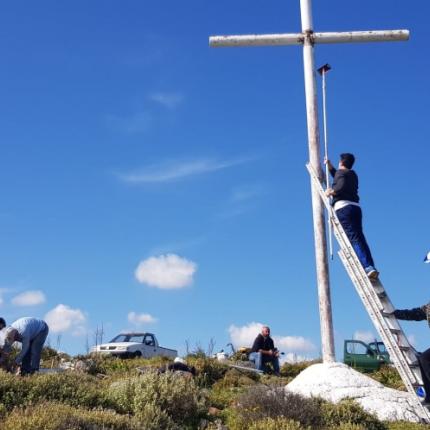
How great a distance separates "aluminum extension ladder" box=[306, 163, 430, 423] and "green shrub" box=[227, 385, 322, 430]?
4.48ft

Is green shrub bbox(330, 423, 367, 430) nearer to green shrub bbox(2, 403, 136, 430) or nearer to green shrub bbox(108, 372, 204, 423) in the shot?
green shrub bbox(108, 372, 204, 423)

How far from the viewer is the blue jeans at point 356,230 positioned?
11034 mm

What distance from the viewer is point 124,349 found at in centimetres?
2536

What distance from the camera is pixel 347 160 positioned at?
39.3 ft

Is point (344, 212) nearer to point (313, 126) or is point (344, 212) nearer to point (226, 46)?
point (313, 126)

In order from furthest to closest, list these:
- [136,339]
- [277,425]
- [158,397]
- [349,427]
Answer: [136,339] → [158,397] → [349,427] → [277,425]

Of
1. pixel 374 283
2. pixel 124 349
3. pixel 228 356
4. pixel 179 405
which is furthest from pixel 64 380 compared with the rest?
pixel 124 349

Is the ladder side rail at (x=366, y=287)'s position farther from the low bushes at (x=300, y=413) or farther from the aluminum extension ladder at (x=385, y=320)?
the low bushes at (x=300, y=413)

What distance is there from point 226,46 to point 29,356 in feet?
24.6

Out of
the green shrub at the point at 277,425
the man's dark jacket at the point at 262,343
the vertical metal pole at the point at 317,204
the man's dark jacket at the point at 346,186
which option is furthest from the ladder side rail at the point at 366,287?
the man's dark jacket at the point at 262,343

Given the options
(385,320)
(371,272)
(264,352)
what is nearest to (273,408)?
(385,320)

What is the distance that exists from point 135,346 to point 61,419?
17811mm

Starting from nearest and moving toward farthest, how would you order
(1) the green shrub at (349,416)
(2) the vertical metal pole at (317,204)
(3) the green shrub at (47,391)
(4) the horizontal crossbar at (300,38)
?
(1) the green shrub at (349,416), (3) the green shrub at (47,391), (2) the vertical metal pole at (317,204), (4) the horizontal crossbar at (300,38)

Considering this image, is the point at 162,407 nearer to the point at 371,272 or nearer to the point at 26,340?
the point at 371,272
